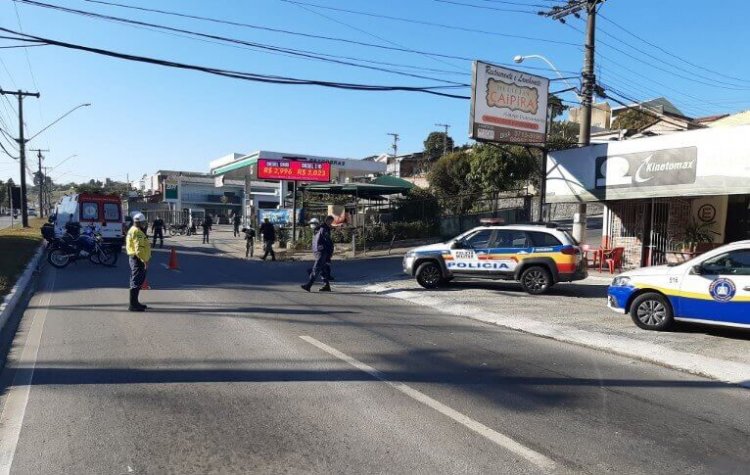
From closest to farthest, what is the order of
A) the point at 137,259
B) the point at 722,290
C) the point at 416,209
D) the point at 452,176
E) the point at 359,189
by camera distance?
the point at 722,290
the point at 137,259
the point at 359,189
the point at 416,209
the point at 452,176

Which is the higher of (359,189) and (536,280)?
(359,189)

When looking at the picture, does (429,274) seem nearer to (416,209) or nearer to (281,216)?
(416,209)

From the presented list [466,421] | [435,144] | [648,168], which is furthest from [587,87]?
[435,144]

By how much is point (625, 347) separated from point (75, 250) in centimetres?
1605

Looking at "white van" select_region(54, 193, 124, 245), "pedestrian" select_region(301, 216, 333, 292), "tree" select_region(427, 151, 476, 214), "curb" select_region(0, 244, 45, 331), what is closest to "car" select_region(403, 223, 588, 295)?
"pedestrian" select_region(301, 216, 333, 292)

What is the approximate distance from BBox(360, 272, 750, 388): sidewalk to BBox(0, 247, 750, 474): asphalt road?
0.49m

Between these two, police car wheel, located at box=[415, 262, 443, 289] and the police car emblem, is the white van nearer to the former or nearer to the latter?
police car wheel, located at box=[415, 262, 443, 289]

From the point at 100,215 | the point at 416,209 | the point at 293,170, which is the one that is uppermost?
the point at 293,170

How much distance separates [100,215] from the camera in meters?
22.3

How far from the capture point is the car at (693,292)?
329 inches

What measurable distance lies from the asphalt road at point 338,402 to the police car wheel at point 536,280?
414cm

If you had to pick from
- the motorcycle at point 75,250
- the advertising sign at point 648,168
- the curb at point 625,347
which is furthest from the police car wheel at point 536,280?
the motorcycle at point 75,250

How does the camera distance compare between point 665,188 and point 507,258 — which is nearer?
point 507,258

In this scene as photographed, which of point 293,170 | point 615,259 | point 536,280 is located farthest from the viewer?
point 293,170
